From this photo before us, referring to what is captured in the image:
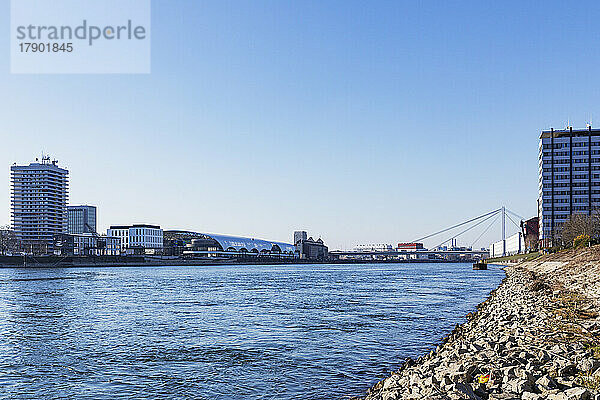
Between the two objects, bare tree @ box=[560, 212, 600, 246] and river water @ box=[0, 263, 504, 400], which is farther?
bare tree @ box=[560, 212, 600, 246]

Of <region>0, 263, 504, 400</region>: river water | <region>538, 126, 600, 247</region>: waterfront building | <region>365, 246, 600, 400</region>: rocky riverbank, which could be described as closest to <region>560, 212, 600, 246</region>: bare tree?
<region>538, 126, 600, 247</region>: waterfront building

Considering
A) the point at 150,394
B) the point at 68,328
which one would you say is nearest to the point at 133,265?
the point at 68,328

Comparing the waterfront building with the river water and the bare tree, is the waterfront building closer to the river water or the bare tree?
the bare tree

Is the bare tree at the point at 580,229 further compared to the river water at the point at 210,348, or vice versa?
the bare tree at the point at 580,229

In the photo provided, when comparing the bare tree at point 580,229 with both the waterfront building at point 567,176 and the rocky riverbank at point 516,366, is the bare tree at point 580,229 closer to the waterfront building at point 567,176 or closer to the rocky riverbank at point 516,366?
the waterfront building at point 567,176

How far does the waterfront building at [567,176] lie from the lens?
177 metres

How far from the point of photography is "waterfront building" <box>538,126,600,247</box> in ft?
582

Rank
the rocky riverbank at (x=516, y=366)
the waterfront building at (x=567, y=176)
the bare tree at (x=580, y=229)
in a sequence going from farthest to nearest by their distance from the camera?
the waterfront building at (x=567, y=176)
the bare tree at (x=580, y=229)
the rocky riverbank at (x=516, y=366)

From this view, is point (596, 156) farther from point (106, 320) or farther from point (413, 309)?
point (106, 320)

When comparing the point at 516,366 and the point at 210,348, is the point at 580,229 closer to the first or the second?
the point at 210,348

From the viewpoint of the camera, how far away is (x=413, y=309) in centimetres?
3641

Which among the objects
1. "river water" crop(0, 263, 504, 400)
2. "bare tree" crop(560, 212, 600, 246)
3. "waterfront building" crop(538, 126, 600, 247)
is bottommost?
"river water" crop(0, 263, 504, 400)

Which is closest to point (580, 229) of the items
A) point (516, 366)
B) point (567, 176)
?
point (567, 176)

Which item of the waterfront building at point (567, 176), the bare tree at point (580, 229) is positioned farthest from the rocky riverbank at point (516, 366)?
the waterfront building at point (567, 176)
